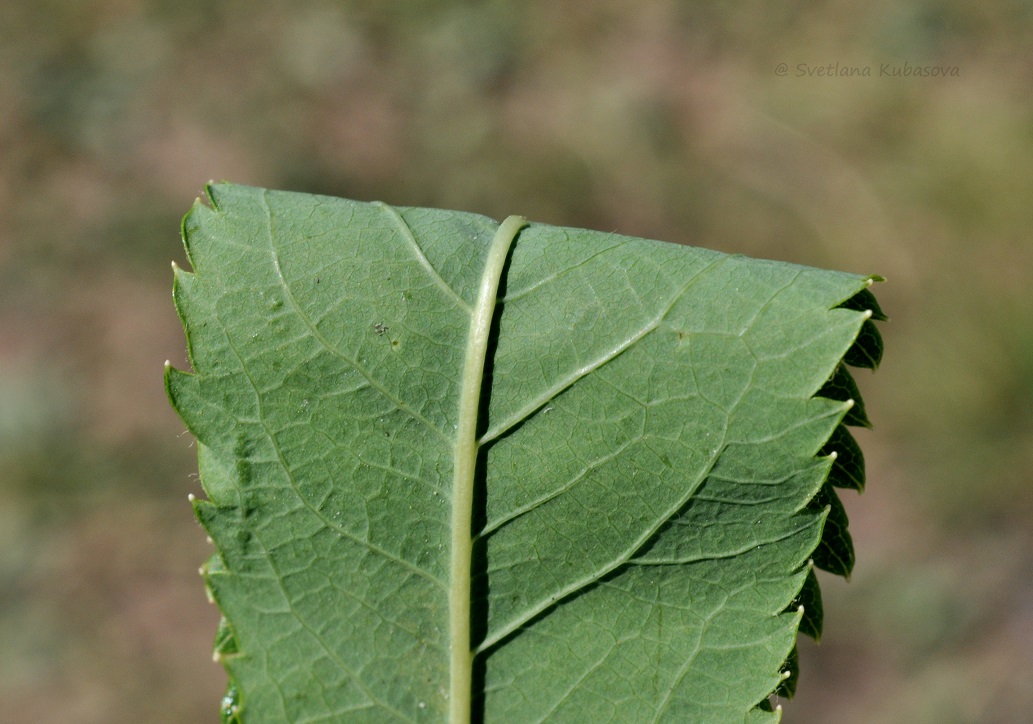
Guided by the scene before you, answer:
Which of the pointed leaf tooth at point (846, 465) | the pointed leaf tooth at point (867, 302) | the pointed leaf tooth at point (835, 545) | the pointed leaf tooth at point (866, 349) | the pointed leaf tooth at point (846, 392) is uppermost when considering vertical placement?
the pointed leaf tooth at point (867, 302)

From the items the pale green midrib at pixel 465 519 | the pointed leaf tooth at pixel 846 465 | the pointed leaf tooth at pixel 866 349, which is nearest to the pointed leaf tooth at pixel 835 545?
the pointed leaf tooth at pixel 846 465

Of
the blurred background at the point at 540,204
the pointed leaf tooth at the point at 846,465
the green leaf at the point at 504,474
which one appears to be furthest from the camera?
the blurred background at the point at 540,204

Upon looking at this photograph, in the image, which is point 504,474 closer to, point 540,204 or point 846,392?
point 846,392

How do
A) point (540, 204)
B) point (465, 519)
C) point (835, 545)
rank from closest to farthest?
point (465, 519) → point (835, 545) → point (540, 204)

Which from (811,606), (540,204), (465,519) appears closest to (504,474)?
(465,519)

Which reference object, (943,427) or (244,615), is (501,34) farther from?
(244,615)

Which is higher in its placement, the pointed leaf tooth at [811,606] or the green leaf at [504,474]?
the green leaf at [504,474]

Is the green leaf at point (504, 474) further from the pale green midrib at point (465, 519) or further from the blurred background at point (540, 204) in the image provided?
the blurred background at point (540, 204)
